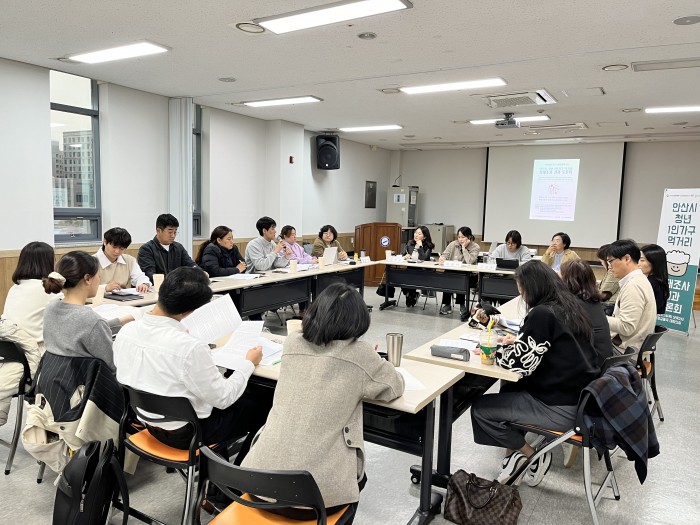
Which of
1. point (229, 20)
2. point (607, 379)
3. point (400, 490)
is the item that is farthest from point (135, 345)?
point (229, 20)

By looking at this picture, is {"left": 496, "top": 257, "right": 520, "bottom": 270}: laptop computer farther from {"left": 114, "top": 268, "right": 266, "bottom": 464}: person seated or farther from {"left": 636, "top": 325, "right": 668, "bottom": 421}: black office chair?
{"left": 114, "top": 268, "right": 266, "bottom": 464}: person seated

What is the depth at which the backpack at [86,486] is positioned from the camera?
1921mm

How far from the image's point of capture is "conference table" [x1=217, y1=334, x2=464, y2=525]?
2.13 meters

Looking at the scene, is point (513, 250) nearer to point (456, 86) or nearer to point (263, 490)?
point (456, 86)

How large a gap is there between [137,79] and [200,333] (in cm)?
430

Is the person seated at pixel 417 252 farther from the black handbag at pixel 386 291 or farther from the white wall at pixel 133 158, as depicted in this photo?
the white wall at pixel 133 158

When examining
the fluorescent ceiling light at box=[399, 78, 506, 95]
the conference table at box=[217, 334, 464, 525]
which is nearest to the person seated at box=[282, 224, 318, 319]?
the fluorescent ceiling light at box=[399, 78, 506, 95]

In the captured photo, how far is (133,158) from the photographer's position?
20.8 ft

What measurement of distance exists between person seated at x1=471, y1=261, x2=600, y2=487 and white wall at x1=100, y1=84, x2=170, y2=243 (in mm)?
5294

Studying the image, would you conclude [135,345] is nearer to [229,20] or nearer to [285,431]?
[285,431]

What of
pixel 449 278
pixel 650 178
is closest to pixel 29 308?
pixel 449 278

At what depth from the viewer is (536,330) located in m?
2.33

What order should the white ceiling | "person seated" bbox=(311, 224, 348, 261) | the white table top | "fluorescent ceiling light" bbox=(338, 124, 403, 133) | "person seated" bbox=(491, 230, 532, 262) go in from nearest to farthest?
the white table top, the white ceiling, "person seated" bbox=(491, 230, 532, 262), "person seated" bbox=(311, 224, 348, 261), "fluorescent ceiling light" bbox=(338, 124, 403, 133)

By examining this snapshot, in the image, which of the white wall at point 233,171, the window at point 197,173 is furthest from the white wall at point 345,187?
the window at point 197,173
